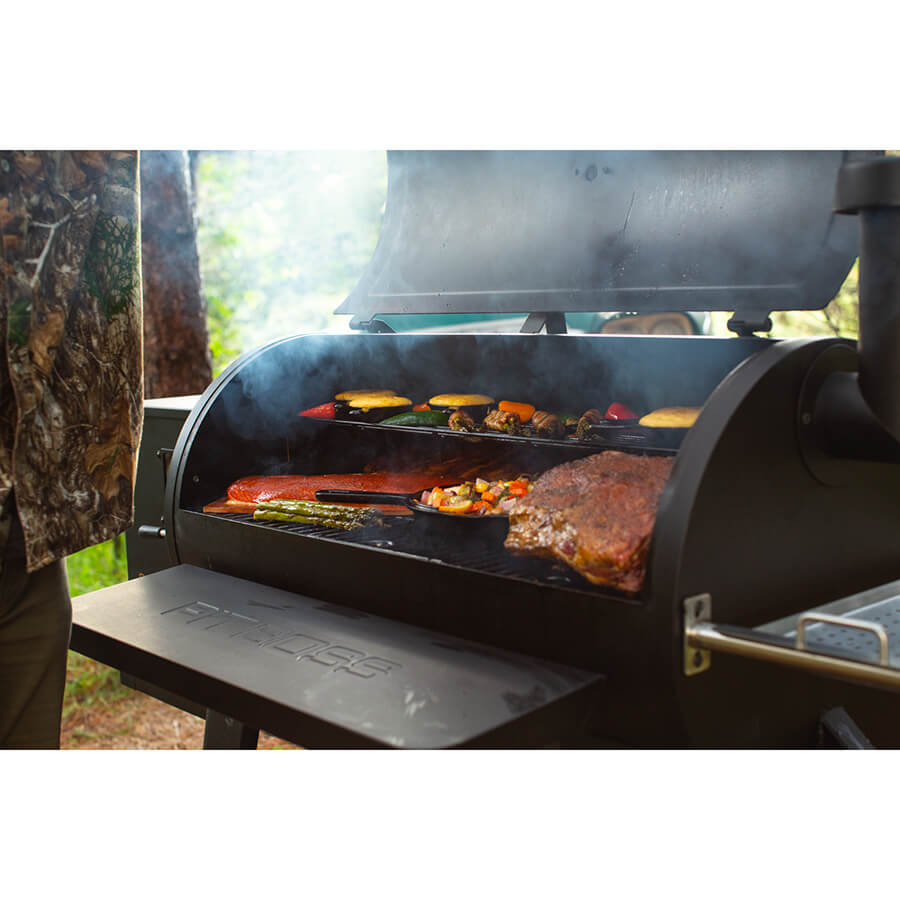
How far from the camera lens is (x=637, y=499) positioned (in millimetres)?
2068

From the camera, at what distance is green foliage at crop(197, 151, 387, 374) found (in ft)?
34.6

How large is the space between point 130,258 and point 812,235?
1651 mm

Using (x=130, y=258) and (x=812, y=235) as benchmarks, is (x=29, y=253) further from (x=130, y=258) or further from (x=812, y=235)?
(x=812, y=235)

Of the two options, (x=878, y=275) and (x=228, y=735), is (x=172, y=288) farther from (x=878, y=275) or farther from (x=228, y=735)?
(x=878, y=275)

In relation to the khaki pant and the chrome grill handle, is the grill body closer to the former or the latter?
the chrome grill handle

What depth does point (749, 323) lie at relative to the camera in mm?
2189

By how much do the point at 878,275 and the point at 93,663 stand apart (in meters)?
4.54

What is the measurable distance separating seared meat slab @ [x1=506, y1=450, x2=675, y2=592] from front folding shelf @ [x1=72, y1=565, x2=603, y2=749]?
0.23 m

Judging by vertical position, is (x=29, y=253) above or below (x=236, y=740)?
above

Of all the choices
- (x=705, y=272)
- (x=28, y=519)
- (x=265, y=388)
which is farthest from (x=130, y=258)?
(x=705, y=272)

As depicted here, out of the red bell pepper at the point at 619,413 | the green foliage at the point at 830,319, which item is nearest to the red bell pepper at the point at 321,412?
the red bell pepper at the point at 619,413

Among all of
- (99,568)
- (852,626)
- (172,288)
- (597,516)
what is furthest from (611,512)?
(99,568)

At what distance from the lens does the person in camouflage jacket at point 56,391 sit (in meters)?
2.04

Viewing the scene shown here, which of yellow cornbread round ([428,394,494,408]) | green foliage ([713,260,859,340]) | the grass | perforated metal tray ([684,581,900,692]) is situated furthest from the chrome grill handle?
green foliage ([713,260,859,340])
